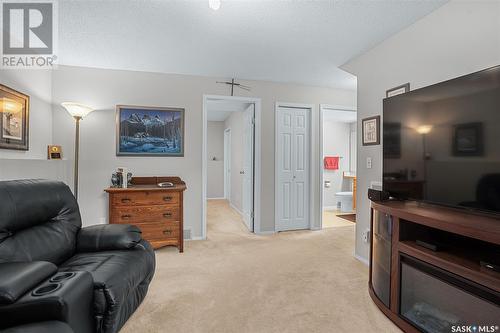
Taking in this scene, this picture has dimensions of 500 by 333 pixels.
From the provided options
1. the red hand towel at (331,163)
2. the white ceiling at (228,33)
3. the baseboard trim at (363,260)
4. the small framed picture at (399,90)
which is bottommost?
the baseboard trim at (363,260)

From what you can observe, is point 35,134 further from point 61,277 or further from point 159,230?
point 61,277

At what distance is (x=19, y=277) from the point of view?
3.56 ft

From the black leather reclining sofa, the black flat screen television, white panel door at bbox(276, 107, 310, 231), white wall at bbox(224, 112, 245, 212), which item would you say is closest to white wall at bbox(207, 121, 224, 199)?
white wall at bbox(224, 112, 245, 212)

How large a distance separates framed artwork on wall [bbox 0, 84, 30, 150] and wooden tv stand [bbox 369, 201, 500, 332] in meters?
Answer: 3.40

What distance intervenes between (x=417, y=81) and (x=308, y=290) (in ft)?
6.88

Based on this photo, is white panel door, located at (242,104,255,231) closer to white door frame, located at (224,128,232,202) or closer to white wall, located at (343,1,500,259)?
white wall, located at (343,1,500,259)

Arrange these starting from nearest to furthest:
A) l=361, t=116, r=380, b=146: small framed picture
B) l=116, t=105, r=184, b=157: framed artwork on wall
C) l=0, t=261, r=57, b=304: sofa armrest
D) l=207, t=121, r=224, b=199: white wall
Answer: l=0, t=261, r=57, b=304: sofa armrest
l=361, t=116, r=380, b=146: small framed picture
l=116, t=105, r=184, b=157: framed artwork on wall
l=207, t=121, r=224, b=199: white wall

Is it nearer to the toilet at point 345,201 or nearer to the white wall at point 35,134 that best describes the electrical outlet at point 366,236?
the toilet at point 345,201

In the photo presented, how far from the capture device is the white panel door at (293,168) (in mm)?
3885

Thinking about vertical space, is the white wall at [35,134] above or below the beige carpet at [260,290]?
above

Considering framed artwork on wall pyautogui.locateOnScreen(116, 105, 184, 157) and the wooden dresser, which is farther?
framed artwork on wall pyautogui.locateOnScreen(116, 105, 184, 157)

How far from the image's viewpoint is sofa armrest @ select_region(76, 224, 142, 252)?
71.8 inches

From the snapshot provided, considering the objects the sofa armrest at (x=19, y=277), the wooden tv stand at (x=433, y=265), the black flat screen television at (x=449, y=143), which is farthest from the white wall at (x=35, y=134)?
the black flat screen television at (x=449, y=143)

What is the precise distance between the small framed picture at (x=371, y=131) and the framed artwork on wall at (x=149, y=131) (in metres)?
2.38
